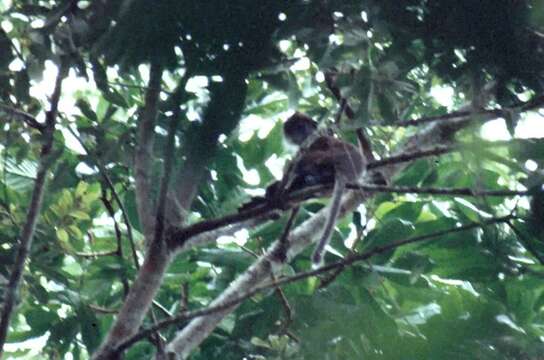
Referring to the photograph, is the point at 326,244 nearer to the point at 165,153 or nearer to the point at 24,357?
the point at 165,153

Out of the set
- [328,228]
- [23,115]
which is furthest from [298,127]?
[23,115]

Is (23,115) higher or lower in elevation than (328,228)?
higher

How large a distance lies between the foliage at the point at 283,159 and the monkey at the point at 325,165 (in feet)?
0.33

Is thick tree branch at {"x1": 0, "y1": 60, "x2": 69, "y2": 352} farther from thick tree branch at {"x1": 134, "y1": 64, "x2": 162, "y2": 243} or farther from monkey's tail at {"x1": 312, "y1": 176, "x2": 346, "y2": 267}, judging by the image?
monkey's tail at {"x1": 312, "y1": 176, "x2": 346, "y2": 267}

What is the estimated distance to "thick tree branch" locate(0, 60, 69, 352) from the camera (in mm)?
2098

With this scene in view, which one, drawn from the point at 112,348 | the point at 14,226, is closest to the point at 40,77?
the point at 14,226

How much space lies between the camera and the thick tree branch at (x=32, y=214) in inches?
82.6

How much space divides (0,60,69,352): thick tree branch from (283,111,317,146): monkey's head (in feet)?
4.15

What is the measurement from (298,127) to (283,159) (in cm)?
27

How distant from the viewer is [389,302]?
9.74ft

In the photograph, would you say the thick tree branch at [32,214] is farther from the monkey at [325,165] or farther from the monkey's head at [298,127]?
the monkey's head at [298,127]

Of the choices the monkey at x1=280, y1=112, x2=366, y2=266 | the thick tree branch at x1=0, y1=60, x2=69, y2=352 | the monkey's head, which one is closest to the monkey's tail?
the monkey at x1=280, y1=112, x2=366, y2=266

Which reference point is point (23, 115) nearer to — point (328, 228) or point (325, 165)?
point (328, 228)

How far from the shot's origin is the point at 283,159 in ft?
11.0
